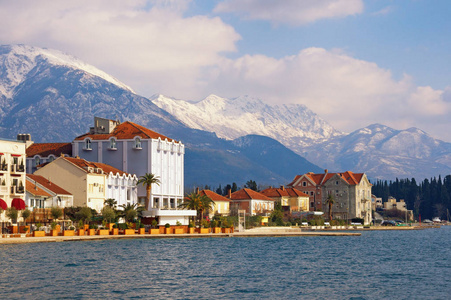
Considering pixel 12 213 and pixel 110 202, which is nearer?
pixel 12 213

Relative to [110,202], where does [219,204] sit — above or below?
below

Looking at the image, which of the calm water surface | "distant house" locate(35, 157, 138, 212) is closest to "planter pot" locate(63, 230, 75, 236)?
the calm water surface

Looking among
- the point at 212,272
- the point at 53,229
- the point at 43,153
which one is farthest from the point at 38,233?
the point at 43,153

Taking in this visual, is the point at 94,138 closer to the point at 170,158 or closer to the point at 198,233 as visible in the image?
the point at 170,158

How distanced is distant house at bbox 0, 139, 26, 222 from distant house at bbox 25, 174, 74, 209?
4538 millimetres

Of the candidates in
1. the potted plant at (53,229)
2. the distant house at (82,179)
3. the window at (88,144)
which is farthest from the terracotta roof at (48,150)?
the potted plant at (53,229)

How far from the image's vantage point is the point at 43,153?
163000 millimetres

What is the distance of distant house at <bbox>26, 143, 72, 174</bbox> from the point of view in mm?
161375

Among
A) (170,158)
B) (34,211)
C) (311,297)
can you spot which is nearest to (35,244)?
(34,211)

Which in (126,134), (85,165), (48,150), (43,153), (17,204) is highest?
(126,134)

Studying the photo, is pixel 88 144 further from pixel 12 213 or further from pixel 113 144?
pixel 12 213

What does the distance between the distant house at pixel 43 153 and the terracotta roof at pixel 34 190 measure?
121 ft

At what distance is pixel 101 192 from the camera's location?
136500mm

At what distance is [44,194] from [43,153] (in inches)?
1742
